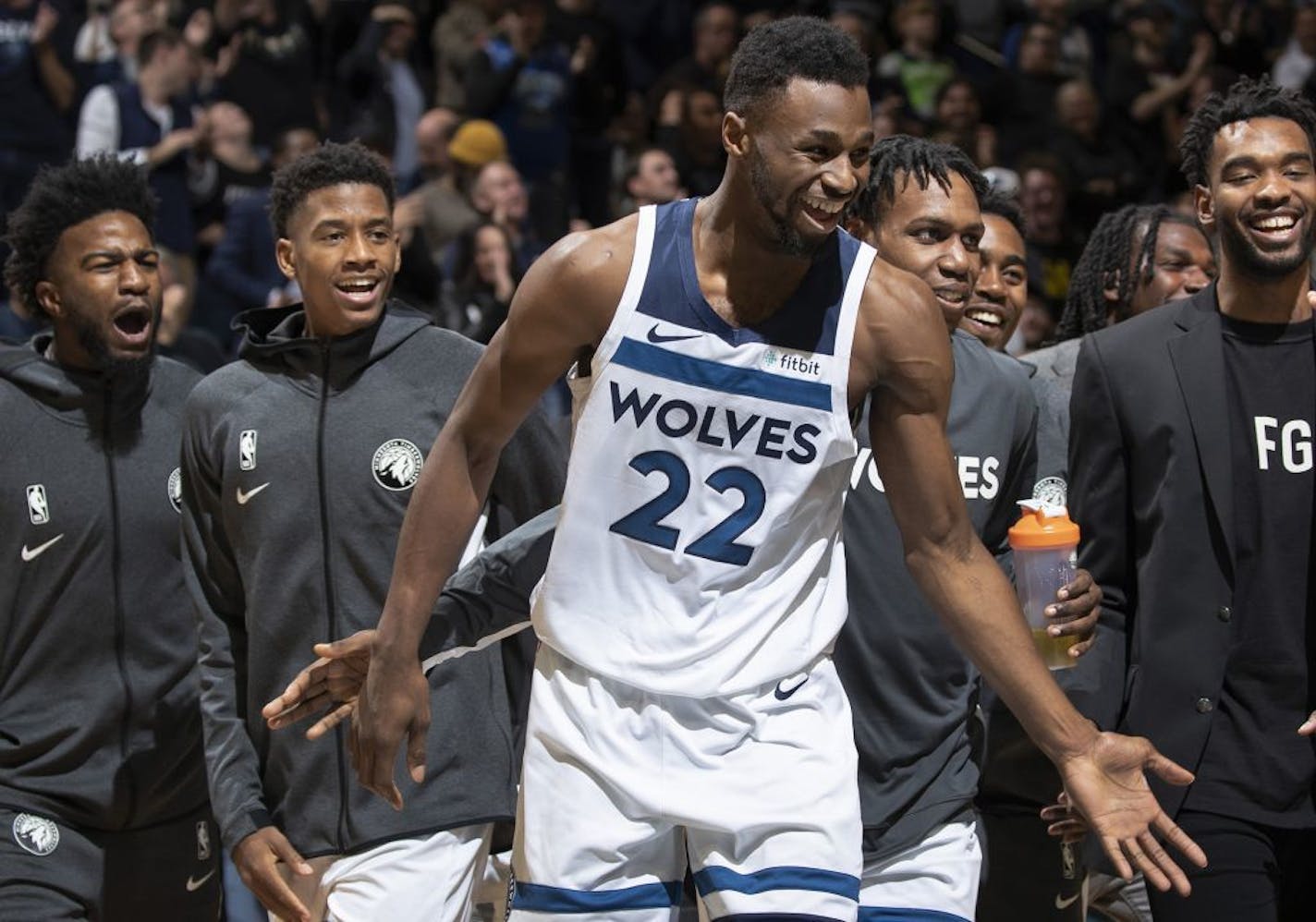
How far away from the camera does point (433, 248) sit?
1161 cm

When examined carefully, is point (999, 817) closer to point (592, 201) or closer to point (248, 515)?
point (248, 515)

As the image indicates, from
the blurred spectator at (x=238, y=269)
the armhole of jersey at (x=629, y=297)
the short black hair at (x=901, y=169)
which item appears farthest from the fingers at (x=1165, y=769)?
the blurred spectator at (x=238, y=269)

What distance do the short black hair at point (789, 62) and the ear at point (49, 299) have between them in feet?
8.60

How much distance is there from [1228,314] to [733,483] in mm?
1709

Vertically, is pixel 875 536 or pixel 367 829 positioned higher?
pixel 875 536

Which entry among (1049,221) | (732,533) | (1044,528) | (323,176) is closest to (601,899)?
(732,533)

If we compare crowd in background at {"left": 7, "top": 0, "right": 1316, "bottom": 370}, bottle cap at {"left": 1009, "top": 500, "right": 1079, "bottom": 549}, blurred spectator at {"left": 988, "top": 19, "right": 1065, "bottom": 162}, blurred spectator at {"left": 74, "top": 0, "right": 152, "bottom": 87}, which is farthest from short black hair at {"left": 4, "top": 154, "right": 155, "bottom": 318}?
blurred spectator at {"left": 988, "top": 19, "right": 1065, "bottom": 162}

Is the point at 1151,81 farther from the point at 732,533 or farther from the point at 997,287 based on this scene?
the point at 732,533

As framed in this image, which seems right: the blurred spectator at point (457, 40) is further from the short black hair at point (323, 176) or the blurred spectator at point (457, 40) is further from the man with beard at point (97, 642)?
the short black hair at point (323, 176)

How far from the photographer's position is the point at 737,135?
12.3ft

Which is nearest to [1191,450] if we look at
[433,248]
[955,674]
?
[955,674]

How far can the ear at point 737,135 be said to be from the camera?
3713 mm

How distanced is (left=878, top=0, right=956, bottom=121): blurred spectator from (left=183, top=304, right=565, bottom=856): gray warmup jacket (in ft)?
31.4

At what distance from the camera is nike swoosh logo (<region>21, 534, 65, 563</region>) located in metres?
5.31
